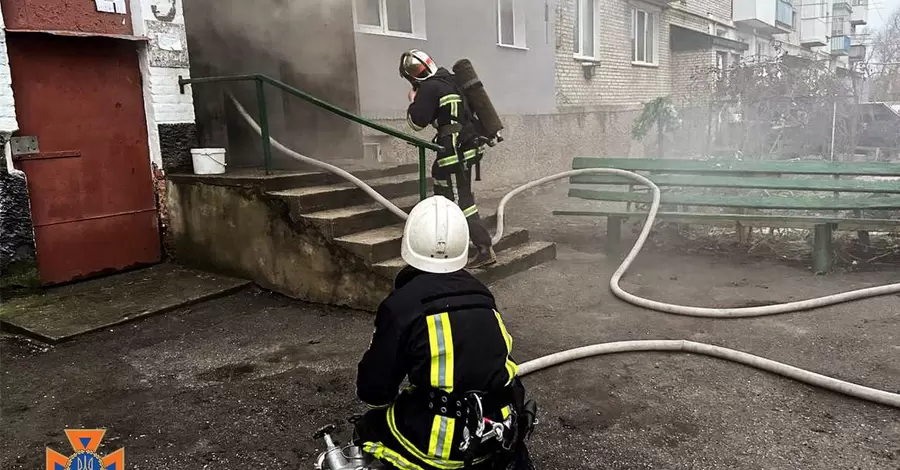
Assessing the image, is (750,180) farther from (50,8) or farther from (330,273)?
(50,8)

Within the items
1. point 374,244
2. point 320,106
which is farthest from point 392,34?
point 374,244

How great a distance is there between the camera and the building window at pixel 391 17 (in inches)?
316

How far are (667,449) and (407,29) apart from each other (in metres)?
7.04

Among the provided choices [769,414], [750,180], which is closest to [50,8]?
[769,414]

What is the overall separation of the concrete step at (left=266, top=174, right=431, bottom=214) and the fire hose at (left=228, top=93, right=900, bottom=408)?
14 cm

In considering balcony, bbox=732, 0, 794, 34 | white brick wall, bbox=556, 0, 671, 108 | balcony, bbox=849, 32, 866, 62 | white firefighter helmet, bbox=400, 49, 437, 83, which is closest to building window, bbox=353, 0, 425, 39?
white firefighter helmet, bbox=400, 49, 437, 83

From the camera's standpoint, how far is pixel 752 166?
671cm

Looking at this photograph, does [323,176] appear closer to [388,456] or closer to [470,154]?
[470,154]

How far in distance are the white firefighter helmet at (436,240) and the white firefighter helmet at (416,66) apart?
3.23 meters

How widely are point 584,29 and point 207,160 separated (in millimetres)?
10405

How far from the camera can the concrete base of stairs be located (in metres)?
4.97

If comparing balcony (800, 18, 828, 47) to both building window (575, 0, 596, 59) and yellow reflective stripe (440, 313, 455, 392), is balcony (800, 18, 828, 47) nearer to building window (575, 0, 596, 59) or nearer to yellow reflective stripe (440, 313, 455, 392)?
building window (575, 0, 596, 59)

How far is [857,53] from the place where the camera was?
38.7 m

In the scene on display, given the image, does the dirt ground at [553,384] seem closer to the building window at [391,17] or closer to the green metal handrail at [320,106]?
the green metal handrail at [320,106]
